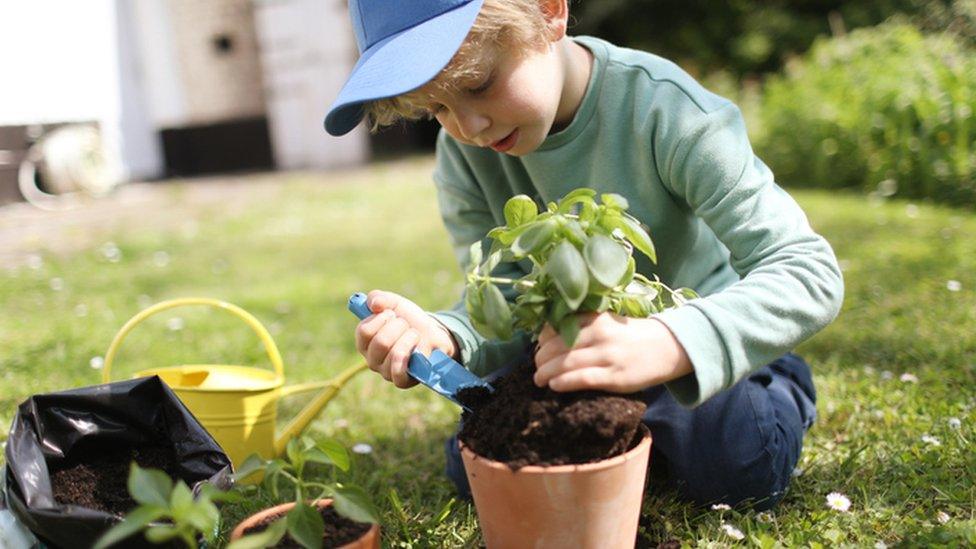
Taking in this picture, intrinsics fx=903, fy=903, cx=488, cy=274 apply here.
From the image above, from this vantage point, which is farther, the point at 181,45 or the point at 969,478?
the point at 181,45

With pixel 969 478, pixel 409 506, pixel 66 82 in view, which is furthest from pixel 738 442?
pixel 66 82

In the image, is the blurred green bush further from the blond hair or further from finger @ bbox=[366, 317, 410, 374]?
finger @ bbox=[366, 317, 410, 374]

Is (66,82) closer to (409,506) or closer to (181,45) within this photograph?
(181,45)

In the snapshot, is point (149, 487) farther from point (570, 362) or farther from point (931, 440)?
point (931, 440)

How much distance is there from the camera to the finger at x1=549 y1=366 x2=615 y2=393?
1311mm

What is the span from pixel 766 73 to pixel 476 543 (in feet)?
34.1

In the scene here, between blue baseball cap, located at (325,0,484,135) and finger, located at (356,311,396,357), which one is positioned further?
finger, located at (356,311,396,357)

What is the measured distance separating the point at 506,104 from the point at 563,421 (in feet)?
2.01

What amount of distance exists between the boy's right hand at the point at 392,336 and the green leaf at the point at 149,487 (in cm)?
46

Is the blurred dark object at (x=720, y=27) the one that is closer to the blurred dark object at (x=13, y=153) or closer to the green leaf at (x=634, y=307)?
the blurred dark object at (x=13, y=153)

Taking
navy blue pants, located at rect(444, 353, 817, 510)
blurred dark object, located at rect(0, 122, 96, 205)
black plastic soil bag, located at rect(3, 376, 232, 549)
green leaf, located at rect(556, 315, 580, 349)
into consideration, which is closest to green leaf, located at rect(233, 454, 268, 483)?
black plastic soil bag, located at rect(3, 376, 232, 549)

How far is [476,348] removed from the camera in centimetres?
188

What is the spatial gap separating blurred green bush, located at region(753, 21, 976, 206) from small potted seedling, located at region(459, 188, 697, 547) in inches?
164

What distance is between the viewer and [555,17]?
5.75 feet
